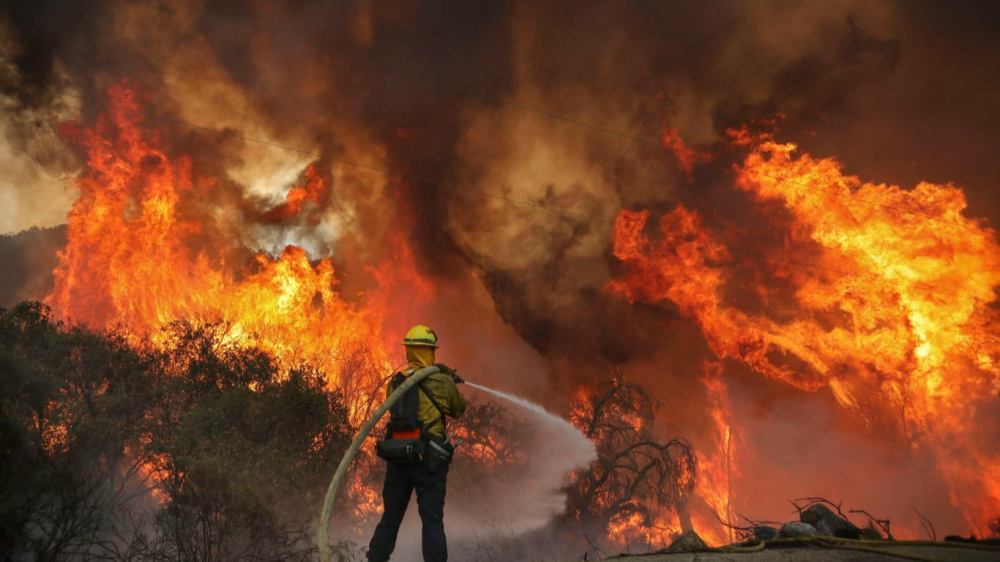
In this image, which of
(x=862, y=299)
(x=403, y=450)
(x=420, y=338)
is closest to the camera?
(x=403, y=450)

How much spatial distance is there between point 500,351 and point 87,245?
20981 mm

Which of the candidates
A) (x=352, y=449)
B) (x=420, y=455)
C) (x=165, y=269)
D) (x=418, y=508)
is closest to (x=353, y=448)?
(x=352, y=449)

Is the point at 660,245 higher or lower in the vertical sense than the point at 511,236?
lower

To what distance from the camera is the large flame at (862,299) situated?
2141 cm

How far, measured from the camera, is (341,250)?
33.3m

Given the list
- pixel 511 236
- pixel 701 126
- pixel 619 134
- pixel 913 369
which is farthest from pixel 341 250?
pixel 913 369

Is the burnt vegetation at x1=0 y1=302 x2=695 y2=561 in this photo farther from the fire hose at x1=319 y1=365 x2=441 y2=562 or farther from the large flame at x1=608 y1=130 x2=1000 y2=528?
the large flame at x1=608 y1=130 x2=1000 y2=528

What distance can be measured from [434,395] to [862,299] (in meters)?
23.8

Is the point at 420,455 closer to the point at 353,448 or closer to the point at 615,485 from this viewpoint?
the point at 353,448

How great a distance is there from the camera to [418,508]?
583 centimetres

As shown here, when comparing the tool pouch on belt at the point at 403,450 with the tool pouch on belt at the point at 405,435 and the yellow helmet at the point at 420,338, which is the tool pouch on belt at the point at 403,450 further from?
the yellow helmet at the point at 420,338

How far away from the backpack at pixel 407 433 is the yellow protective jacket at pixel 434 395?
3cm

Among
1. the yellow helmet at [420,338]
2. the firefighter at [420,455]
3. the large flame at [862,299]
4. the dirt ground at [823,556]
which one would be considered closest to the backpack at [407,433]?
the firefighter at [420,455]

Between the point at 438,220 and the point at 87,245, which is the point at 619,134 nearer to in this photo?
the point at 438,220
